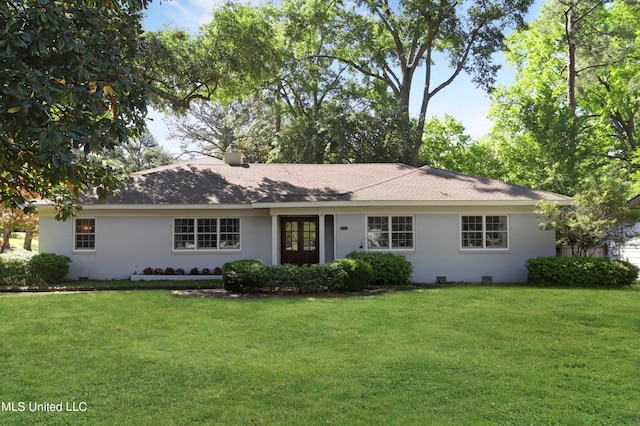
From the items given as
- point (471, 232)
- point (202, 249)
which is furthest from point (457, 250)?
point (202, 249)

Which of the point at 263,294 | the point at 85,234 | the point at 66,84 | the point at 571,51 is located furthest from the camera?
the point at 571,51

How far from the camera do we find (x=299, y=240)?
674 inches

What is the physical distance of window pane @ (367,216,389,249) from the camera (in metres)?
16.2

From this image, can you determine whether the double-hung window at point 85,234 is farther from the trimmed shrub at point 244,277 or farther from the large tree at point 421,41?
the large tree at point 421,41

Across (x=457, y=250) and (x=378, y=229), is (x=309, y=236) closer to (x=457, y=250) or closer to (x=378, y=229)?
(x=378, y=229)

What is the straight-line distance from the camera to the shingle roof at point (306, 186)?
636 inches

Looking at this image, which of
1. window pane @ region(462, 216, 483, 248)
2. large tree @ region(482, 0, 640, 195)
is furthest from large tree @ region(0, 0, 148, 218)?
large tree @ region(482, 0, 640, 195)

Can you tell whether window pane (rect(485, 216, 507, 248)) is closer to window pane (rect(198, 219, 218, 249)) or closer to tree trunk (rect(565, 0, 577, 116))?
window pane (rect(198, 219, 218, 249))

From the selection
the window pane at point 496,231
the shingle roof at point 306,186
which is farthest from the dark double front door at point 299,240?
the window pane at point 496,231

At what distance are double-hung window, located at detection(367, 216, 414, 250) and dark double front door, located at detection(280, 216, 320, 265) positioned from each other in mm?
2149

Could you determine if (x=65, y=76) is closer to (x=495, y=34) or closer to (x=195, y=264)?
(x=195, y=264)

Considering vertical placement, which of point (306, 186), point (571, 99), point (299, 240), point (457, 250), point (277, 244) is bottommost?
point (457, 250)

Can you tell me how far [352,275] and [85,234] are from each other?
1000 centimetres

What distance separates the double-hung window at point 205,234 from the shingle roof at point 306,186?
33.0 inches
